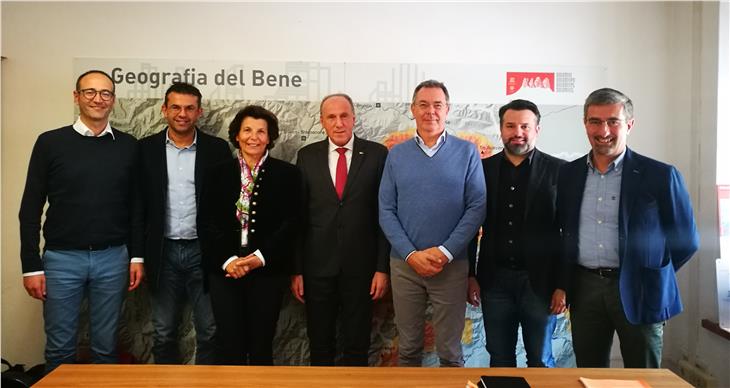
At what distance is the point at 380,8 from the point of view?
9.26 ft

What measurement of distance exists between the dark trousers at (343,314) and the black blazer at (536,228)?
65 cm

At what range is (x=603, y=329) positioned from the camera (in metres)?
2.24

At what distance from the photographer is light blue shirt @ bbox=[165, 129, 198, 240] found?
258 centimetres

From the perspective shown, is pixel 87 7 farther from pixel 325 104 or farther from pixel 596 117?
pixel 596 117

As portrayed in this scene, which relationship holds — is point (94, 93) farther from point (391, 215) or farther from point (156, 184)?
point (391, 215)

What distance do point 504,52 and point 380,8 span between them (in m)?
0.79

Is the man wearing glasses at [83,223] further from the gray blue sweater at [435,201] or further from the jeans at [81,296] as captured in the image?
the gray blue sweater at [435,201]

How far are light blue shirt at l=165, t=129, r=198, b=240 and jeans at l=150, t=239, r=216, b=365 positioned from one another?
0.19 feet

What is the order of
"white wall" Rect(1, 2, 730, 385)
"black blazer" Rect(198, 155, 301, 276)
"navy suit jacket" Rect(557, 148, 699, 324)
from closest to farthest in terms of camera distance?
"navy suit jacket" Rect(557, 148, 699, 324) < "black blazer" Rect(198, 155, 301, 276) < "white wall" Rect(1, 2, 730, 385)

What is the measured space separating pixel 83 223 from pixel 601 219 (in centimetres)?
259

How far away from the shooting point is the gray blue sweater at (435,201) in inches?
91.9

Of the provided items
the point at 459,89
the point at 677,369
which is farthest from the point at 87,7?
the point at 677,369

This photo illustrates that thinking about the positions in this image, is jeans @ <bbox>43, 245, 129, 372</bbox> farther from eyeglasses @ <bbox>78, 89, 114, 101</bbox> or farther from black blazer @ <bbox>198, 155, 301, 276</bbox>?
eyeglasses @ <bbox>78, 89, 114, 101</bbox>

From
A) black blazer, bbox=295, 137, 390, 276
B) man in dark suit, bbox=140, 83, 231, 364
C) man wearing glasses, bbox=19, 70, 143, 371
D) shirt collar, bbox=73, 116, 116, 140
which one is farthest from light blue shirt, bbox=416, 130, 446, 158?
shirt collar, bbox=73, 116, 116, 140
